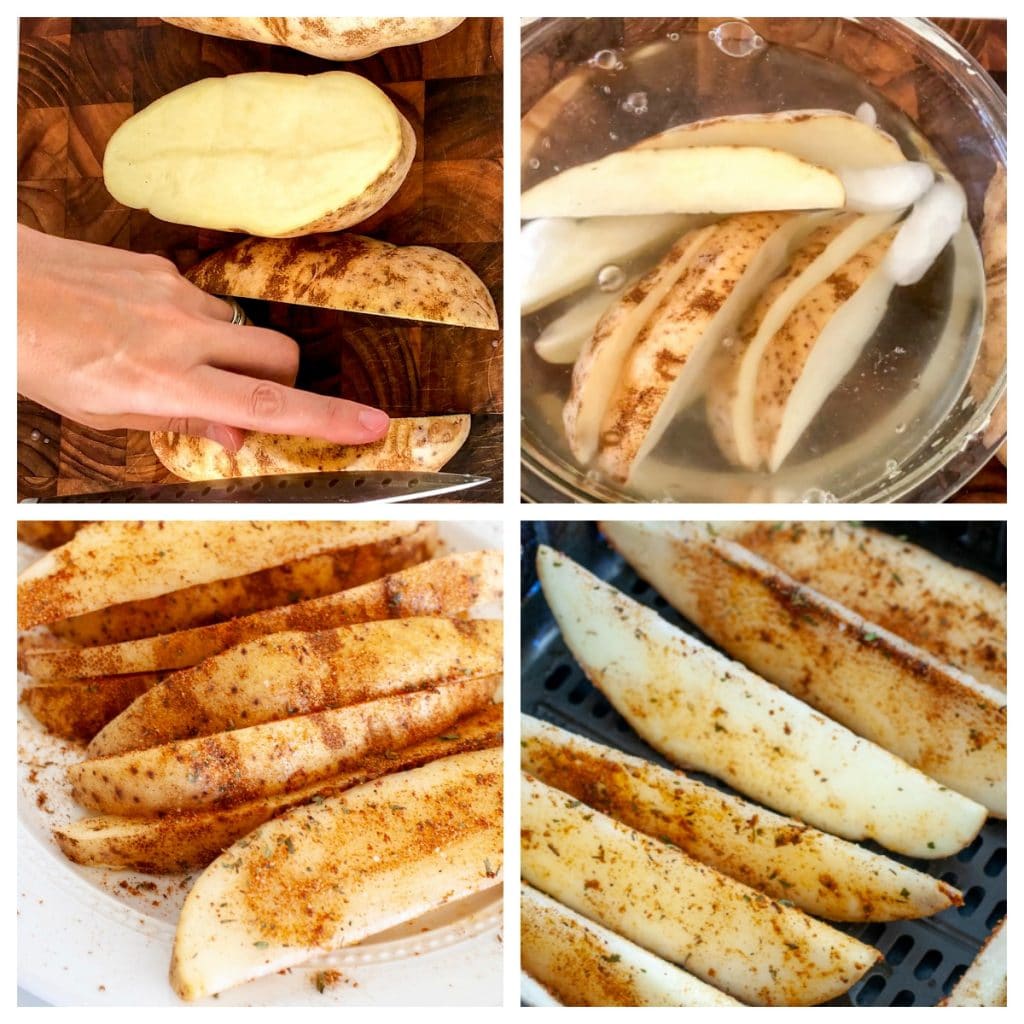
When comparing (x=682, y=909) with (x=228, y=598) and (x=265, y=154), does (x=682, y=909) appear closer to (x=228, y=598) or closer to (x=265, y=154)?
(x=228, y=598)

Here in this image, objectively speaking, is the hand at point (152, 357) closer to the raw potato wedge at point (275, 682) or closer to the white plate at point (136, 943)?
the raw potato wedge at point (275, 682)

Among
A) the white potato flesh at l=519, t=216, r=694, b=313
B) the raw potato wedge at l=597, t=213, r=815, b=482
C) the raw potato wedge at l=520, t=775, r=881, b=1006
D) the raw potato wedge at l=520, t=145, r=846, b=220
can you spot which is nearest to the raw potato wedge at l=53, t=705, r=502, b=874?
the raw potato wedge at l=520, t=775, r=881, b=1006

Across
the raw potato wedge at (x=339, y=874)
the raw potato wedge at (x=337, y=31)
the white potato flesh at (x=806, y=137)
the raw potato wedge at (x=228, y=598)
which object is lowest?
the raw potato wedge at (x=339, y=874)

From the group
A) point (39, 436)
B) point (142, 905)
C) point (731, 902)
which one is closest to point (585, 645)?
point (731, 902)

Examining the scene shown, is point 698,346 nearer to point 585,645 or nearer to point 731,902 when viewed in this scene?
point 585,645

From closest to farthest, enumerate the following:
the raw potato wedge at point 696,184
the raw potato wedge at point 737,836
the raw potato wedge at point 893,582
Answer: the raw potato wedge at point 696,184, the raw potato wedge at point 737,836, the raw potato wedge at point 893,582

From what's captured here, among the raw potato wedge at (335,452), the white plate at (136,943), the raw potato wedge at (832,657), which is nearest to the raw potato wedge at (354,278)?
the raw potato wedge at (335,452)

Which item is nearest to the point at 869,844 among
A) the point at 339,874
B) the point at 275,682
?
the point at 339,874
